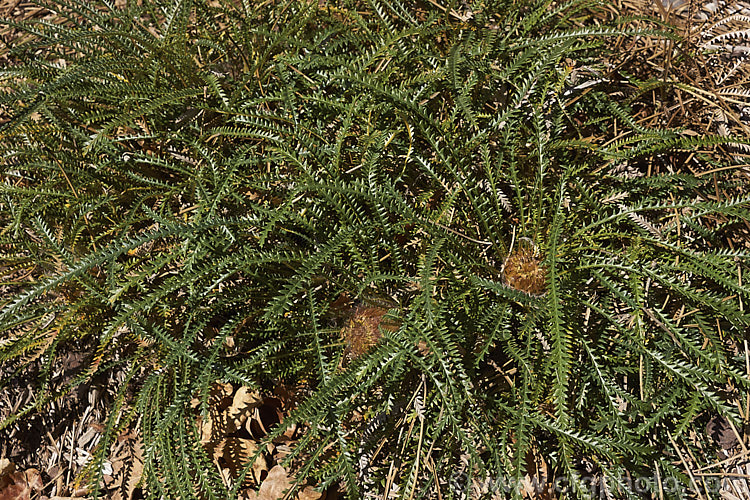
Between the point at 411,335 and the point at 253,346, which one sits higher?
the point at 411,335

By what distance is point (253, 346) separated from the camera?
1.72 meters

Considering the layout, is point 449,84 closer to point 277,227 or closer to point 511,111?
→ point 511,111

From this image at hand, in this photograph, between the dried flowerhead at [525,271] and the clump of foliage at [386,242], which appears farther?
the dried flowerhead at [525,271]

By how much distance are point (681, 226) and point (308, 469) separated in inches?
49.7

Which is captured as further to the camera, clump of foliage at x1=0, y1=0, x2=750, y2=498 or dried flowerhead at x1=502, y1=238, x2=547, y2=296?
dried flowerhead at x1=502, y1=238, x2=547, y2=296

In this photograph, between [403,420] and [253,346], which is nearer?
[403,420]

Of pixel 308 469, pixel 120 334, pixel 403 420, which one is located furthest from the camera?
pixel 120 334

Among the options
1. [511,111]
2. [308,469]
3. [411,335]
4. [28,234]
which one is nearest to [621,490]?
[411,335]

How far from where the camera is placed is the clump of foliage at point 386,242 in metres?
1.43

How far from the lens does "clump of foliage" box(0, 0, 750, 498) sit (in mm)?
1433

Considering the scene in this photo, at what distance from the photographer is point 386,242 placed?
61.1 inches

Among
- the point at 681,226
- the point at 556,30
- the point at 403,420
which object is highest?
the point at 556,30

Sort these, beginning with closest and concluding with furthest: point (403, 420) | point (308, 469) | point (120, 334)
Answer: point (308, 469), point (403, 420), point (120, 334)

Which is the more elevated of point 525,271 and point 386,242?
point 386,242
